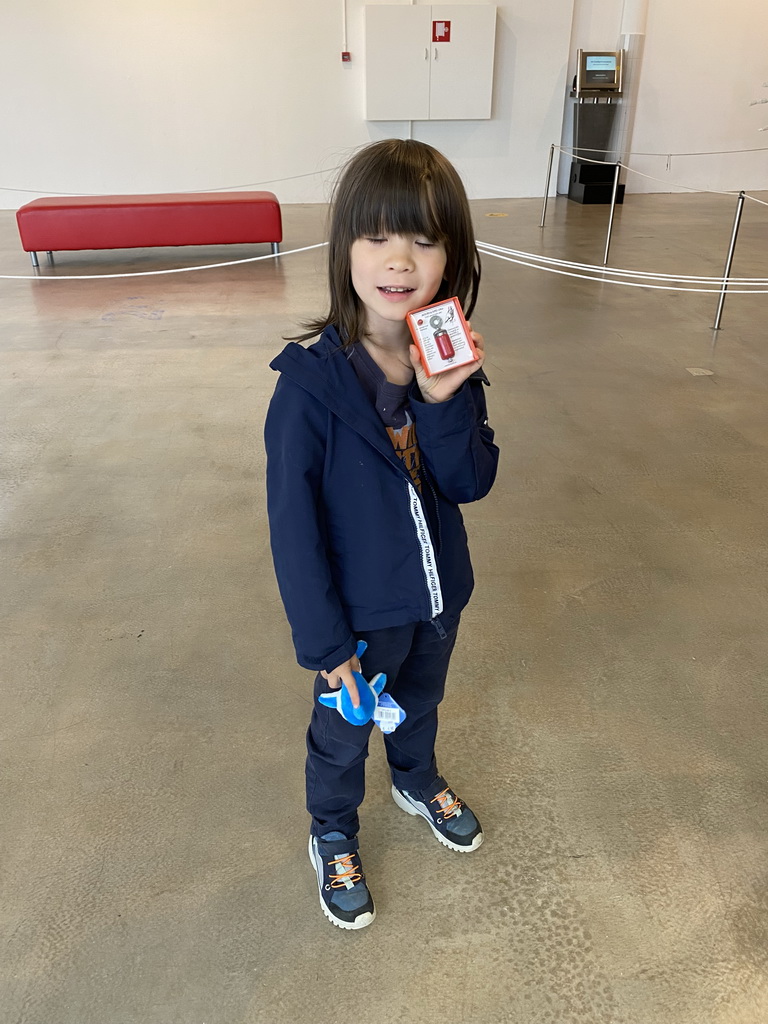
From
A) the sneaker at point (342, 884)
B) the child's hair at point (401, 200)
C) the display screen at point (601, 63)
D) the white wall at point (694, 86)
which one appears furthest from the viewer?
the white wall at point (694, 86)

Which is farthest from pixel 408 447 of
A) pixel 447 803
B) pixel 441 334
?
pixel 447 803

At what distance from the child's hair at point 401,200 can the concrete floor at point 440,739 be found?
1.15 meters

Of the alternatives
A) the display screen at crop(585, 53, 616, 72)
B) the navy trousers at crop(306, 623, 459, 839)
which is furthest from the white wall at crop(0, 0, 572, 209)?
the navy trousers at crop(306, 623, 459, 839)

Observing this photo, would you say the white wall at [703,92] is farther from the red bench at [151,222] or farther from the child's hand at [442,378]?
the child's hand at [442,378]

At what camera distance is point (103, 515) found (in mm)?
2787

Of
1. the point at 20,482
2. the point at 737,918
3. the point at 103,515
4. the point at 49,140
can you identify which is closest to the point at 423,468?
the point at 737,918

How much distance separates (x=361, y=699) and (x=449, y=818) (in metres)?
0.52

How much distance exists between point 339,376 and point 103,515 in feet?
6.45

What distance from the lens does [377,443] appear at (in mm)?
1090

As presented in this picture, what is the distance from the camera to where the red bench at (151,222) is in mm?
6395

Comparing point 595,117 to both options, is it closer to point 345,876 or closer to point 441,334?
point 441,334

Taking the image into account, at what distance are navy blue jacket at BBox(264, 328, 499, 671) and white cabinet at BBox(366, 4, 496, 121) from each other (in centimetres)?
879

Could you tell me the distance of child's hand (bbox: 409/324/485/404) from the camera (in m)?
1.05

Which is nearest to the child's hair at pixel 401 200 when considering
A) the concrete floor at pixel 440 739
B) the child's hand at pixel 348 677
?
the child's hand at pixel 348 677
